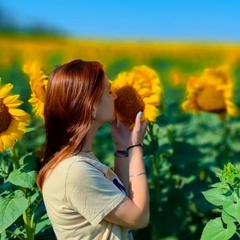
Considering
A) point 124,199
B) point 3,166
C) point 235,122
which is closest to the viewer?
point 124,199

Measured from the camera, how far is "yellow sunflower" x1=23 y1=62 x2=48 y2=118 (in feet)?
7.48

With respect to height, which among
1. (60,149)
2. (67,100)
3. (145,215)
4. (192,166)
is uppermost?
(67,100)

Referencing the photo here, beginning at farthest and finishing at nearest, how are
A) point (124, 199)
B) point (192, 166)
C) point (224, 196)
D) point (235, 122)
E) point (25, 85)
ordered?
point (25, 85) < point (235, 122) < point (192, 166) < point (224, 196) < point (124, 199)

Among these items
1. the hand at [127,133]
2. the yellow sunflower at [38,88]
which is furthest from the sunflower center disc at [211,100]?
the hand at [127,133]

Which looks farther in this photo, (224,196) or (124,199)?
(224,196)

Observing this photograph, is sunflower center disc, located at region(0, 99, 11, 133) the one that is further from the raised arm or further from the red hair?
the raised arm

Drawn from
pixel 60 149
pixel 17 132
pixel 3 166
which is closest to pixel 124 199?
pixel 60 149

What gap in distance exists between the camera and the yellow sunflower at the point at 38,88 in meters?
2.28

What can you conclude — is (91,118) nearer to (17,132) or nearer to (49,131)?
(49,131)

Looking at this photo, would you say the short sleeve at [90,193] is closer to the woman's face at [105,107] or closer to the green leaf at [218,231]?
the woman's face at [105,107]

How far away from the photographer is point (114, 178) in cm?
201

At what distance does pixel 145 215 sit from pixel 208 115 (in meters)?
2.34

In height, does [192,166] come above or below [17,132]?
below

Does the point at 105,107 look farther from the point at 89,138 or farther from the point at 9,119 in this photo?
the point at 9,119
